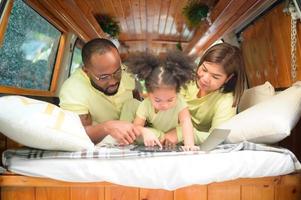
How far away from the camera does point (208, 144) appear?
1.34 metres

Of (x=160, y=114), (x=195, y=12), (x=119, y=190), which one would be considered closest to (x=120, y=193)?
(x=119, y=190)

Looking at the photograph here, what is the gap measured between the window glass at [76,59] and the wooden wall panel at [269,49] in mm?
726

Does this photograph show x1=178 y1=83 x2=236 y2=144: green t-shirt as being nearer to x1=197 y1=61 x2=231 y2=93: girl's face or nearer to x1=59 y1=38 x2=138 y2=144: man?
x1=197 y1=61 x2=231 y2=93: girl's face

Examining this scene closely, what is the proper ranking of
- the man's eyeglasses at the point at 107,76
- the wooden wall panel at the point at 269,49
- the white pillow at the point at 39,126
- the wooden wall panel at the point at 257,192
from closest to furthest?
1. the white pillow at the point at 39,126
2. the wooden wall panel at the point at 257,192
3. the man's eyeglasses at the point at 107,76
4. the wooden wall panel at the point at 269,49

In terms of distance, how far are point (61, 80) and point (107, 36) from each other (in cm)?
28

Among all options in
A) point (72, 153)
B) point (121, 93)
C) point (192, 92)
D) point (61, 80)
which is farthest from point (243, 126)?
point (61, 80)

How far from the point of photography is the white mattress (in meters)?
1.20

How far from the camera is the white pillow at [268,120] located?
1272mm

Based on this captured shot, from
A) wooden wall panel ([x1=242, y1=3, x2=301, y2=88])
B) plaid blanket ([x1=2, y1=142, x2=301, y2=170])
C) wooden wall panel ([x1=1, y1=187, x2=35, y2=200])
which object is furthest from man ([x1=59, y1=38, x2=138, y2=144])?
wooden wall panel ([x1=242, y1=3, x2=301, y2=88])

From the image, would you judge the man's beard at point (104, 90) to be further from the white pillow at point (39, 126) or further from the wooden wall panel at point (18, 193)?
the wooden wall panel at point (18, 193)

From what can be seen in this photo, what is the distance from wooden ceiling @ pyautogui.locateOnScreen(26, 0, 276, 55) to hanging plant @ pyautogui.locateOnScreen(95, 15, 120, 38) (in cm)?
2

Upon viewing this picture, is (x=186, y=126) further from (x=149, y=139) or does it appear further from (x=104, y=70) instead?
(x=104, y=70)

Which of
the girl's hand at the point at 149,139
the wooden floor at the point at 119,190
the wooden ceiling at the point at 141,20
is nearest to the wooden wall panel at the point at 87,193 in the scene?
the wooden floor at the point at 119,190

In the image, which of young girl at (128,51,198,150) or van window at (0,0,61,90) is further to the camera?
van window at (0,0,61,90)
